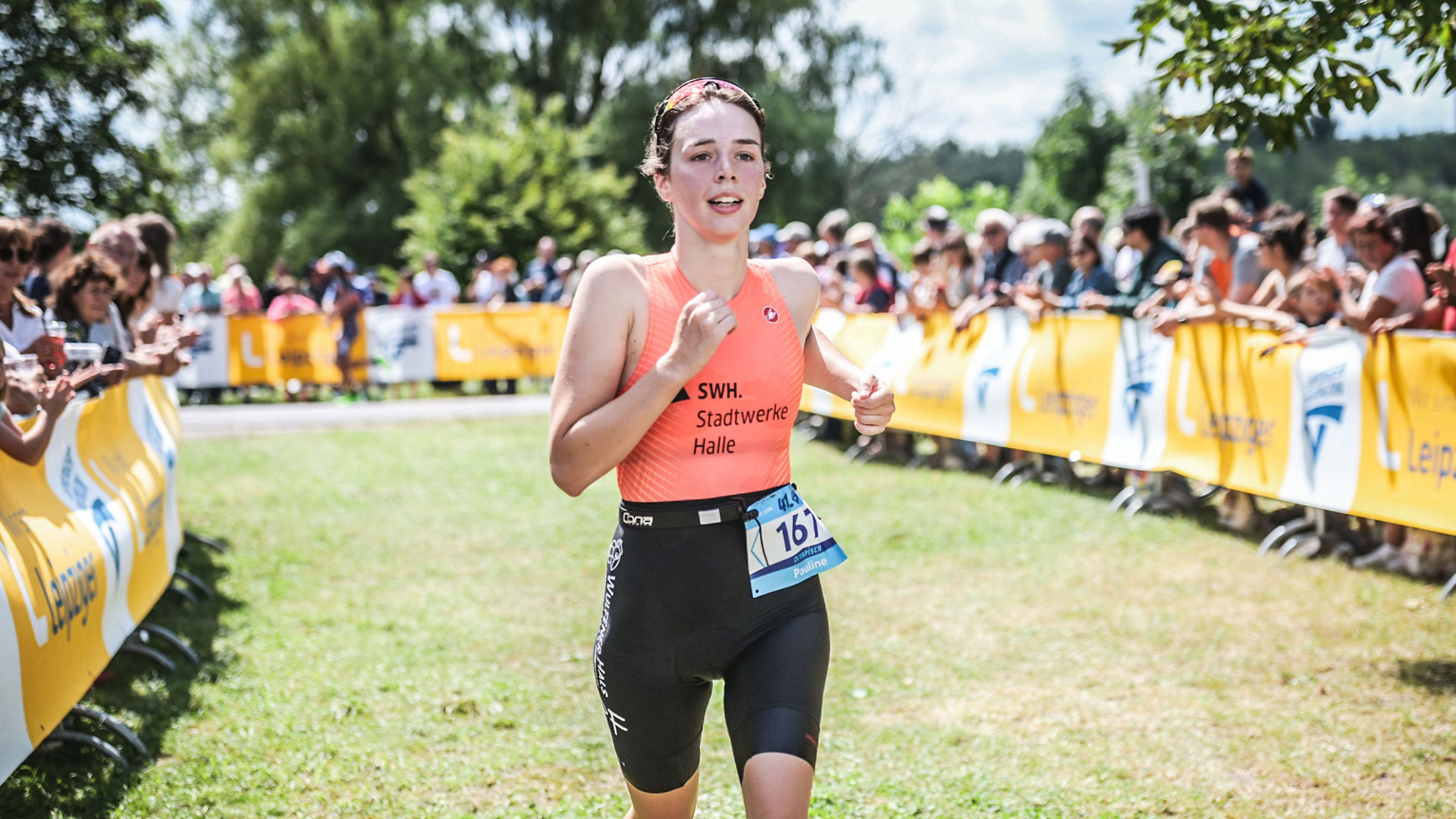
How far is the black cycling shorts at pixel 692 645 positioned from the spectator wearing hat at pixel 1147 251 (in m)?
7.50

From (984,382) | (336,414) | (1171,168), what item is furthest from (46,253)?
(1171,168)

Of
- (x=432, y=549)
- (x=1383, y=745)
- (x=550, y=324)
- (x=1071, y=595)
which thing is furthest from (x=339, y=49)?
(x=1383, y=745)

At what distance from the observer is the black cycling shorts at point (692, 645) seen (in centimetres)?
271

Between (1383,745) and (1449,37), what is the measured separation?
2754 mm

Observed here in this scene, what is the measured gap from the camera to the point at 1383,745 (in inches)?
180

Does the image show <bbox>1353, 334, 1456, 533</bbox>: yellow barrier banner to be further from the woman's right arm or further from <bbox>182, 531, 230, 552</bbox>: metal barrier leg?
<bbox>182, 531, 230, 552</bbox>: metal barrier leg

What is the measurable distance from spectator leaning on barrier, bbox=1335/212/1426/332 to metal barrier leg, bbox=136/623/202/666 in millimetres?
6706

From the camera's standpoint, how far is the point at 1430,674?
17.6ft

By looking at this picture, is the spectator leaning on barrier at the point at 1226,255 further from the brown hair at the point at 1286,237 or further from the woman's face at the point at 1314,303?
the woman's face at the point at 1314,303

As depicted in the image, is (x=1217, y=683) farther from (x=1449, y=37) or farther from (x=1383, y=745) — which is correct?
(x=1449, y=37)

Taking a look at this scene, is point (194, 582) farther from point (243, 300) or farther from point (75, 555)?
point (243, 300)

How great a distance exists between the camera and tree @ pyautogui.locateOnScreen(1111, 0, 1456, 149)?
4.74m

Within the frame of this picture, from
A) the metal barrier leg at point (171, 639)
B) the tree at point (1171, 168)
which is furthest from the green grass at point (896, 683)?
the tree at point (1171, 168)

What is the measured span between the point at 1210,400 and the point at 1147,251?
1.63 meters
